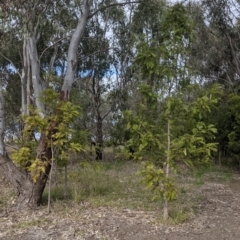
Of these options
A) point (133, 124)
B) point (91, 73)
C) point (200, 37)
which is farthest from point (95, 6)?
point (200, 37)

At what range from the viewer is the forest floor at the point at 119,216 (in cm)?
470

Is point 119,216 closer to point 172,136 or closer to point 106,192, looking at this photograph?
point 172,136

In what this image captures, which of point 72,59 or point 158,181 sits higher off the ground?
point 72,59

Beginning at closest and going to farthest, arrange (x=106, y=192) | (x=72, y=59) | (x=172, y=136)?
(x=172, y=136), (x=72, y=59), (x=106, y=192)

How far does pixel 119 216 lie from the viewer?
5.41 meters

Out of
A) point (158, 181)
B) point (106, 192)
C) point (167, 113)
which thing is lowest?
point (106, 192)

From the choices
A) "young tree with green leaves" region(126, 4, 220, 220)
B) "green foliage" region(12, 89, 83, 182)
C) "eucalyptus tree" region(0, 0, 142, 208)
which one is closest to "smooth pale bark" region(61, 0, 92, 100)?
"eucalyptus tree" region(0, 0, 142, 208)

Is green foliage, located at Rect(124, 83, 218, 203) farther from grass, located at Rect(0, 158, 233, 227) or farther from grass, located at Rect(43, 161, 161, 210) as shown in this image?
grass, located at Rect(43, 161, 161, 210)

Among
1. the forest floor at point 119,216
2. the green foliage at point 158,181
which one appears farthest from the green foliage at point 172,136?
the forest floor at point 119,216

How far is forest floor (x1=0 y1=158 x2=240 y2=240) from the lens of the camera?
185 inches

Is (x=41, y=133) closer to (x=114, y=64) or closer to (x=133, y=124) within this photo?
(x=133, y=124)

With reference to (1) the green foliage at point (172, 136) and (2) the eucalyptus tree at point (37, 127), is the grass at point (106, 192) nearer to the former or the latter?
(2) the eucalyptus tree at point (37, 127)

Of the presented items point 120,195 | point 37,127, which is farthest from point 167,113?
point 120,195

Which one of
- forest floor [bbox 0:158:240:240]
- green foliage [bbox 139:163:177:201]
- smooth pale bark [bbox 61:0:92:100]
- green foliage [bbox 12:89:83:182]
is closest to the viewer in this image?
forest floor [bbox 0:158:240:240]
